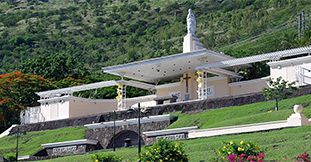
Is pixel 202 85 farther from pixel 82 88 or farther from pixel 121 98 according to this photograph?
pixel 82 88

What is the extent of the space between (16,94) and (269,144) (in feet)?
114

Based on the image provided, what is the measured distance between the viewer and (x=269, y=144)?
90.1 ft

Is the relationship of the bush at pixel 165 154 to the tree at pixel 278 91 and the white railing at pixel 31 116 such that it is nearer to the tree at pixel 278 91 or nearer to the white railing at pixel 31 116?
the tree at pixel 278 91

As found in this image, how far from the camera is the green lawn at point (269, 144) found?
82.4 feet

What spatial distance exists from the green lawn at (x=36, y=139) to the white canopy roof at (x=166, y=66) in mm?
5978

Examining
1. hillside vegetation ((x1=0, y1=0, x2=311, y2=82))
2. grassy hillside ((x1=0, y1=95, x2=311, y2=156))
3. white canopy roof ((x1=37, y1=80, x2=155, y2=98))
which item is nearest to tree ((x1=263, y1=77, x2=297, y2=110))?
grassy hillside ((x1=0, y1=95, x2=311, y2=156))

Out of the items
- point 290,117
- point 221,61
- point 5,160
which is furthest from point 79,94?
point 290,117

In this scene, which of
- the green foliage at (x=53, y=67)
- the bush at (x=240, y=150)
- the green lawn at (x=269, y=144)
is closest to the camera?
the bush at (x=240, y=150)

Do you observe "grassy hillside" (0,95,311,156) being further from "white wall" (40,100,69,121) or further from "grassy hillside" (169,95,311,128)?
"white wall" (40,100,69,121)

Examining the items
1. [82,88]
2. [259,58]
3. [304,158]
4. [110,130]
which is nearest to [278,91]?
[259,58]

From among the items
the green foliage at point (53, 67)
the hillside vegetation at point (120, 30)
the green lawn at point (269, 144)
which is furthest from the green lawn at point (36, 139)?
the hillside vegetation at point (120, 30)

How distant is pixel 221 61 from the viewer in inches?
1898

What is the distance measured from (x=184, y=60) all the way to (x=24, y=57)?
59.1 meters

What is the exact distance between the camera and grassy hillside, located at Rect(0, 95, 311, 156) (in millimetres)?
34531
